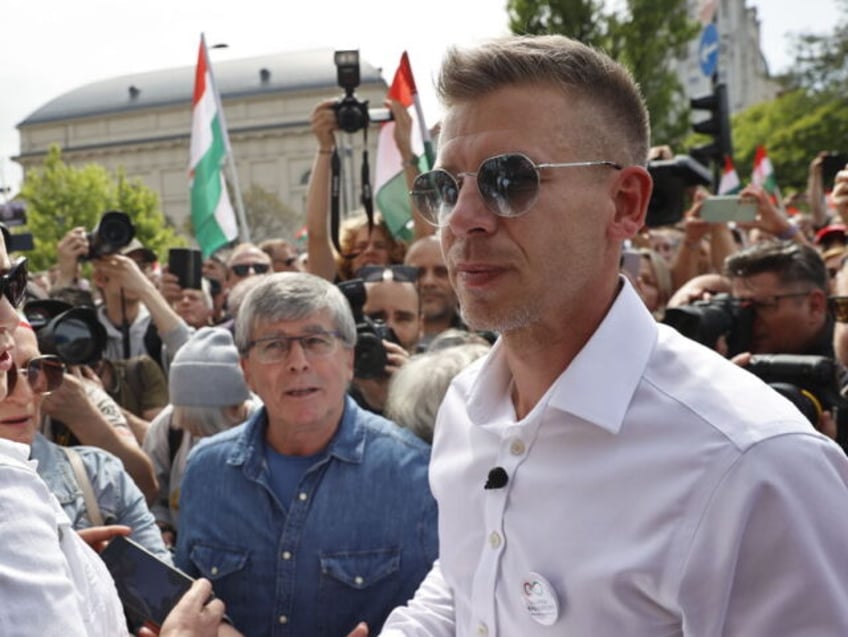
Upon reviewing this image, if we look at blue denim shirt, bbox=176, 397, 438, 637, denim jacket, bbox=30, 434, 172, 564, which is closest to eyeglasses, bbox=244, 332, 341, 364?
blue denim shirt, bbox=176, 397, 438, 637

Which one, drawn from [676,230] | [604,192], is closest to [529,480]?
[604,192]

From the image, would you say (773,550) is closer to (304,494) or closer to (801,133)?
(304,494)

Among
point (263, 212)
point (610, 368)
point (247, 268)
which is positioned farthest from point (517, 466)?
point (263, 212)

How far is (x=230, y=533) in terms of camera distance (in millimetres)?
3148

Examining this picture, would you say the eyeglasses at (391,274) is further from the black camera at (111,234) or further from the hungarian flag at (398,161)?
the hungarian flag at (398,161)

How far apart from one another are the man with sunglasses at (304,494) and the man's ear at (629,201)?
4.92 ft

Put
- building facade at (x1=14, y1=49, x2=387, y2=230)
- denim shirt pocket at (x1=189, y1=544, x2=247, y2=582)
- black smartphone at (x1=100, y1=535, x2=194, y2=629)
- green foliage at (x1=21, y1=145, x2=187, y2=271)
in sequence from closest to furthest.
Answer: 1. black smartphone at (x1=100, y1=535, x2=194, y2=629)
2. denim shirt pocket at (x1=189, y1=544, x2=247, y2=582)
3. green foliage at (x1=21, y1=145, x2=187, y2=271)
4. building facade at (x1=14, y1=49, x2=387, y2=230)

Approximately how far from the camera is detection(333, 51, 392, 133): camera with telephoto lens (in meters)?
5.93

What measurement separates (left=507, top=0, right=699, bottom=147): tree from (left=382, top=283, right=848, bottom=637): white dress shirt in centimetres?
2364

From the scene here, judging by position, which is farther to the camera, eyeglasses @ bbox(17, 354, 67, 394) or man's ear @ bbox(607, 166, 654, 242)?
eyeglasses @ bbox(17, 354, 67, 394)

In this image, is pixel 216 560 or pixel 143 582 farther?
pixel 216 560

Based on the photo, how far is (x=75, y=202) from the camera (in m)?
53.9

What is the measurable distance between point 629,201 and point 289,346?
5.66 ft

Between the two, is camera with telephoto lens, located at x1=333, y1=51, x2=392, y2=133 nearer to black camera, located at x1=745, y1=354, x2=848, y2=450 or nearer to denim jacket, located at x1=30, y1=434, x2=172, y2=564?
denim jacket, located at x1=30, y1=434, x2=172, y2=564
